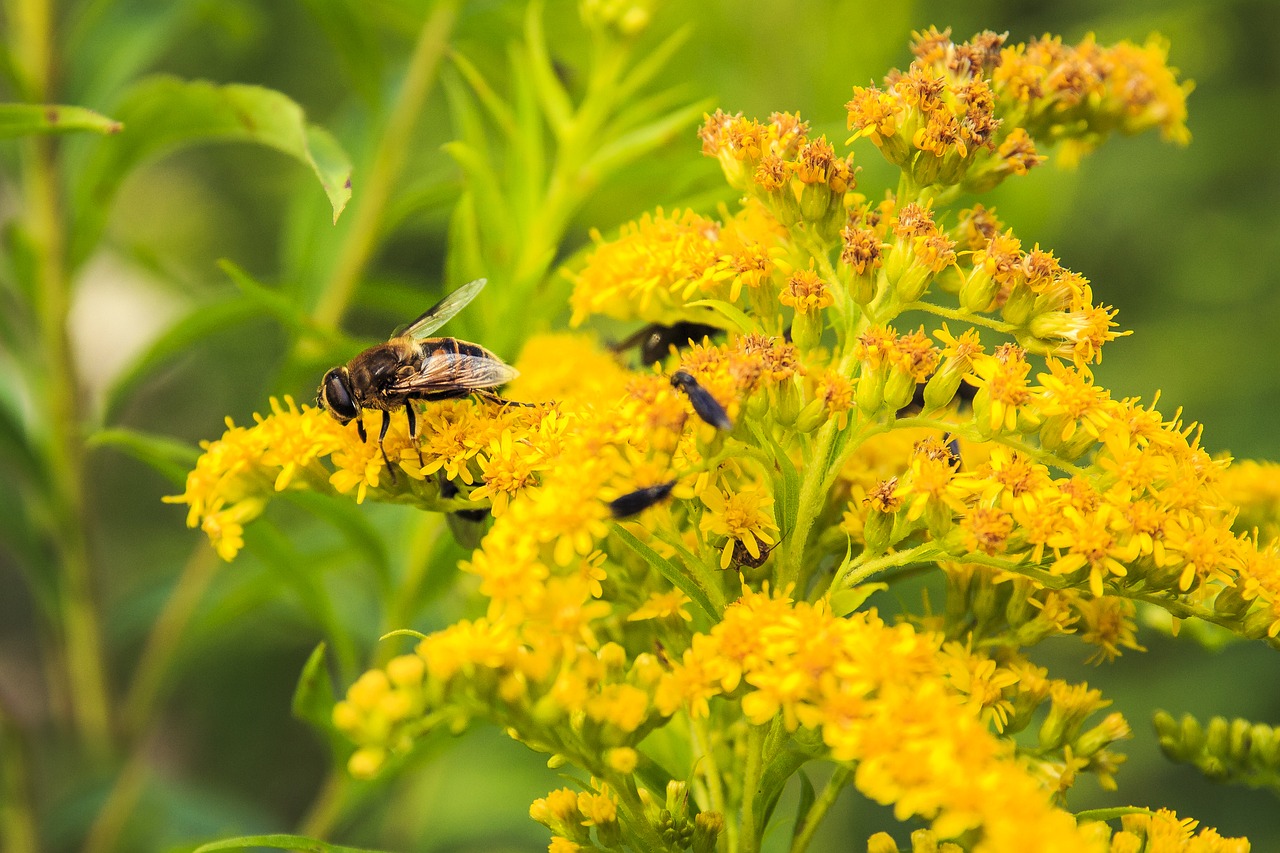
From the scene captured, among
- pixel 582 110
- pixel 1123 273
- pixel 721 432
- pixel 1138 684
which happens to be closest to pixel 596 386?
pixel 721 432

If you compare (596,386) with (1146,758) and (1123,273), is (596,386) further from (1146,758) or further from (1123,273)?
(1123,273)

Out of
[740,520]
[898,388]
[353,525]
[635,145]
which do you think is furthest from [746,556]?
[635,145]

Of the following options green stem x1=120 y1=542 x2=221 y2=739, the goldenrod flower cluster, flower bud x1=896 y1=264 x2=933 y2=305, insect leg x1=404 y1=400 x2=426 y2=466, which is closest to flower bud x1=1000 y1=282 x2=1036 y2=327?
the goldenrod flower cluster

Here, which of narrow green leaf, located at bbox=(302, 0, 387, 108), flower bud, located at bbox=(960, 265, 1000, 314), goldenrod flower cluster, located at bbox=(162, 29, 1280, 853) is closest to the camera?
goldenrod flower cluster, located at bbox=(162, 29, 1280, 853)

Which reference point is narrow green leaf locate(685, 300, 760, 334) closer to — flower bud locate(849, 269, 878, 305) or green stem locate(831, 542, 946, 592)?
flower bud locate(849, 269, 878, 305)

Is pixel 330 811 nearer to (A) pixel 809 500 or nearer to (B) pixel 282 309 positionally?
(B) pixel 282 309
